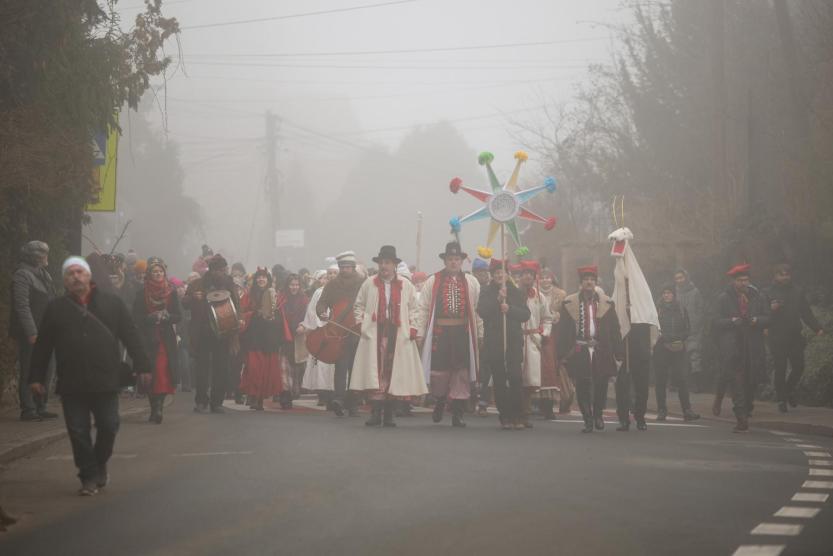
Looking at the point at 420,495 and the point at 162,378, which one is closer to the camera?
the point at 420,495

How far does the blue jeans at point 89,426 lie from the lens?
10.1 metres

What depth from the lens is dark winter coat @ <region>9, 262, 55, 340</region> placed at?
1484cm

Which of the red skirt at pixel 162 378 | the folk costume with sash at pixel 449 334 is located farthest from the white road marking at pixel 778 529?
the red skirt at pixel 162 378

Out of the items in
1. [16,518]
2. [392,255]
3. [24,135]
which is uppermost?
[24,135]

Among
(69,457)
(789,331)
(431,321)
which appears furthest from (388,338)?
(789,331)

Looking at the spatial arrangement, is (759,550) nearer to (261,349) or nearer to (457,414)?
(457,414)

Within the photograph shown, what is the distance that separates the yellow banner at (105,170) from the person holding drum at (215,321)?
1672 mm

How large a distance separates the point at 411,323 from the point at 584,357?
2.04m

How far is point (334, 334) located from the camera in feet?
58.7

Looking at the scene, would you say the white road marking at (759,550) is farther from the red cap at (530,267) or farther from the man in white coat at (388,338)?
the red cap at (530,267)

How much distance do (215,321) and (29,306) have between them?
9.83ft

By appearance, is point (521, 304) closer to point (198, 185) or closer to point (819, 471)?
point (819, 471)

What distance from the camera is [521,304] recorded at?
1644 centimetres

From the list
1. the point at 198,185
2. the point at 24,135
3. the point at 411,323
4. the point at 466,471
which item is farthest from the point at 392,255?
the point at 198,185
